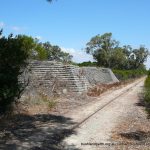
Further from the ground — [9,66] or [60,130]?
[9,66]

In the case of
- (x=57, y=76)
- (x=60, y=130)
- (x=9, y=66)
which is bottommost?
(x=60, y=130)

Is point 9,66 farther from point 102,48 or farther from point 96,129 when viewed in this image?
point 102,48

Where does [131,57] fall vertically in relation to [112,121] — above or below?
above

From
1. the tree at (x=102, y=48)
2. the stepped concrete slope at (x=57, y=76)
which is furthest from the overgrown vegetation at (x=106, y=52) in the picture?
the stepped concrete slope at (x=57, y=76)

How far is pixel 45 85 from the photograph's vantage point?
2658cm

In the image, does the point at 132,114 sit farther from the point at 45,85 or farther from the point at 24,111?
the point at 45,85

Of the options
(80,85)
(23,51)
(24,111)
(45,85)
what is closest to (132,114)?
(24,111)

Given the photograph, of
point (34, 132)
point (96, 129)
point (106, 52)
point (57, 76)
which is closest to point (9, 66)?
point (34, 132)

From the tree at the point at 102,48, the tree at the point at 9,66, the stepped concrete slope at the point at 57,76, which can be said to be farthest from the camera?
the tree at the point at 102,48

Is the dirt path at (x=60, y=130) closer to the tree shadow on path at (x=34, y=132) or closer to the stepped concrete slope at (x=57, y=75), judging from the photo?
the tree shadow on path at (x=34, y=132)

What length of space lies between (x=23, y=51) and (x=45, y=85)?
1089 centimetres

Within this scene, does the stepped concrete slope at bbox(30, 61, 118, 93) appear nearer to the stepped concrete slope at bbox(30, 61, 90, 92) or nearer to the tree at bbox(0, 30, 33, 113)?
the stepped concrete slope at bbox(30, 61, 90, 92)

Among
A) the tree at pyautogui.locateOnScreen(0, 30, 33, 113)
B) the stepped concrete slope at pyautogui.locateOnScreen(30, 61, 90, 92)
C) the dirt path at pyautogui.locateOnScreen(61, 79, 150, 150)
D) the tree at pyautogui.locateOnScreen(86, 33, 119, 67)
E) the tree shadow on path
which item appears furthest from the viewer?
the tree at pyautogui.locateOnScreen(86, 33, 119, 67)

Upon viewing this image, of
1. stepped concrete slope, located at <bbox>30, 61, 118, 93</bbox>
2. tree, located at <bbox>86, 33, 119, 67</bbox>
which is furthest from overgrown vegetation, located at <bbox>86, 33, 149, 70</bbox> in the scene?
stepped concrete slope, located at <bbox>30, 61, 118, 93</bbox>
